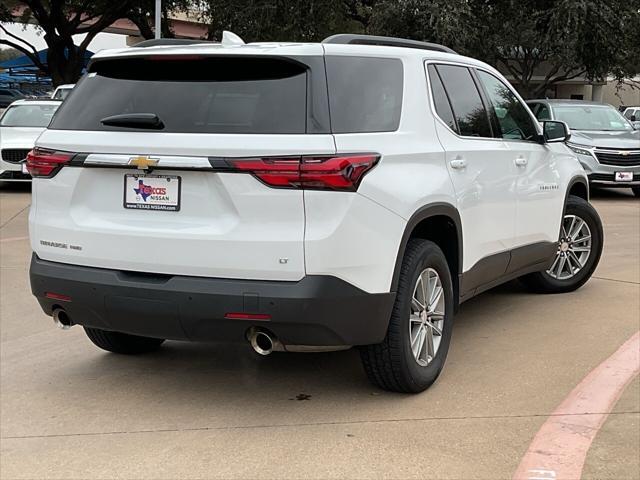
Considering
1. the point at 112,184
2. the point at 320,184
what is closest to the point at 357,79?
the point at 320,184

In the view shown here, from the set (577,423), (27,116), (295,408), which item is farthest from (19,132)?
(577,423)

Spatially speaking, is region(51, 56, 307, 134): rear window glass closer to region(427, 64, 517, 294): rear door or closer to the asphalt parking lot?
region(427, 64, 517, 294): rear door

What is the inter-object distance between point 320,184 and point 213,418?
4.39ft

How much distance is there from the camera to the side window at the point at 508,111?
533 centimetres

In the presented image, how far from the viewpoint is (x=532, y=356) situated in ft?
16.1

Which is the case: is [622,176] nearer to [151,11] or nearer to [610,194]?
[610,194]

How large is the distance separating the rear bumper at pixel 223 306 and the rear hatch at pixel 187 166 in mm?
62

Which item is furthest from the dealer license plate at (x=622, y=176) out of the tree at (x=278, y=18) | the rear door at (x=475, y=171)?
the rear door at (x=475, y=171)

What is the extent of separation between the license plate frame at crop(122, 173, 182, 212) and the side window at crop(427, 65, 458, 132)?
1588 mm

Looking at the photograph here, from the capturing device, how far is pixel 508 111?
217 inches

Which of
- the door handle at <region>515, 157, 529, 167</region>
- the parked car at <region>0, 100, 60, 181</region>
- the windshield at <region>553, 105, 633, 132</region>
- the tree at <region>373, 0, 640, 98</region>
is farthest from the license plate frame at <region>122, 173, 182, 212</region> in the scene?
Answer: the tree at <region>373, 0, 640, 98</region>

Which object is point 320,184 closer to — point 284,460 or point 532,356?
point 284,460

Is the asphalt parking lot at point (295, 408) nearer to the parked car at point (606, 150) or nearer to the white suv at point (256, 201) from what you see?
the white suv at point (256, 201)

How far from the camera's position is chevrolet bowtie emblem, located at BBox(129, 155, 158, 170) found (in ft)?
12.1
